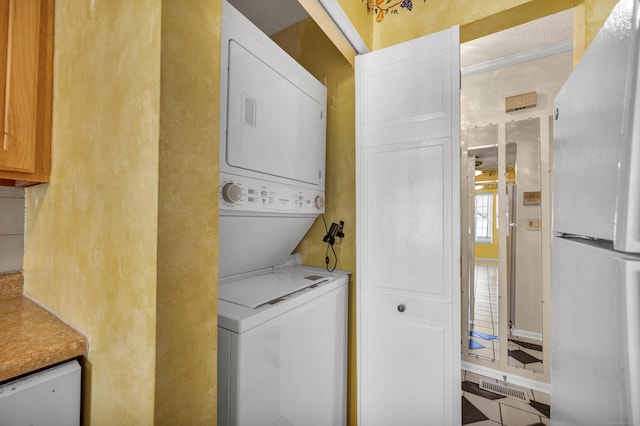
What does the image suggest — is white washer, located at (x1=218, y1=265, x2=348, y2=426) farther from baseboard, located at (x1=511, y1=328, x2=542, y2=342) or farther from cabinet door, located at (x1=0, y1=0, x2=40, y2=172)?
baseboard, located at (x1=511, y1=328, x2=542, y2=342)

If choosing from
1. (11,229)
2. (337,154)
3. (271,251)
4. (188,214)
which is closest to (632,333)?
(188,214)

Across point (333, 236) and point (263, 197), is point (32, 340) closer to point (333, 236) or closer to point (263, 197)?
point (263, 197)

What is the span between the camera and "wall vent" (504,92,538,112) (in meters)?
2.66

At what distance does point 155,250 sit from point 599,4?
7.04 feet

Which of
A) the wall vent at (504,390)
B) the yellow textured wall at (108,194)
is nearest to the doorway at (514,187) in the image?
the wall vent at (504,390)

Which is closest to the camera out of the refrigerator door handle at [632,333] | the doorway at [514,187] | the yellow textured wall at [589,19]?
the refrigerator door handle at [632,333]

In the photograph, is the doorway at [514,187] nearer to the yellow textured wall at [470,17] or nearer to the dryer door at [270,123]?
the yellow textured wall at [470,17]

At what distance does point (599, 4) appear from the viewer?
4.23 ft

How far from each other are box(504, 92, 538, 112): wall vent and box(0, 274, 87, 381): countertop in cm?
365

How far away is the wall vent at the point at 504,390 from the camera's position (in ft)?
8.20

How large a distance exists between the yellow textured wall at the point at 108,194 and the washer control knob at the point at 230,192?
461 mm

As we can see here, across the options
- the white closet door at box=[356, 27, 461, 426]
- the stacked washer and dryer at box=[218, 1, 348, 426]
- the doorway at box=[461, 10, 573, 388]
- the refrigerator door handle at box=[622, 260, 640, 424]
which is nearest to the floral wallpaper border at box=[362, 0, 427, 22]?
the white closet door at box=[356, 27, 461, 426]

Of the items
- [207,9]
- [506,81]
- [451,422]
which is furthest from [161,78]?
[506,81]

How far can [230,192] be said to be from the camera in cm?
129
